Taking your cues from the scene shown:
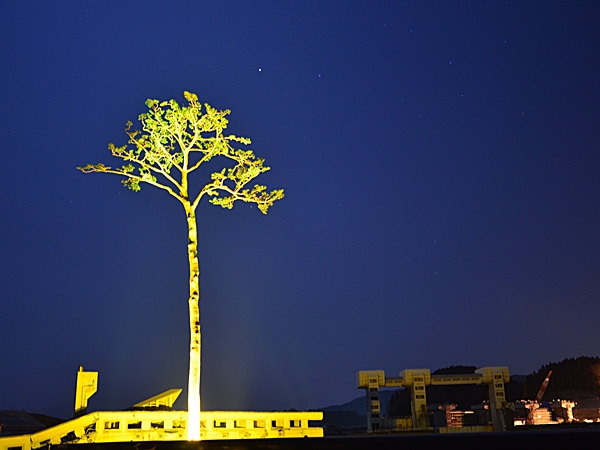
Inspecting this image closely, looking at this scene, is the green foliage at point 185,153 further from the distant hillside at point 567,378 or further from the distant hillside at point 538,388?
the distant hillside at point 567,378

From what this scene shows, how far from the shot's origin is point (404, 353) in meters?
Answer: 66.3

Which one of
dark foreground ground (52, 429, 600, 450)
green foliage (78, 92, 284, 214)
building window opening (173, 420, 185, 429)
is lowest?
building window opening (173, 420, 185, 429)

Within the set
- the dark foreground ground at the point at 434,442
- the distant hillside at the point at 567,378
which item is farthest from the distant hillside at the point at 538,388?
the dark foreground ground at the point at 434,442

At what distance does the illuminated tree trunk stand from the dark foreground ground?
25.7 feet

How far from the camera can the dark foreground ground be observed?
2.25 m

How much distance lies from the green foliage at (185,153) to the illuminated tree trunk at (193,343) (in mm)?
710

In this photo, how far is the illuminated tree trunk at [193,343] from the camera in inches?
396

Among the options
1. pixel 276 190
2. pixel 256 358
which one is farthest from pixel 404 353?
pixel 276 190

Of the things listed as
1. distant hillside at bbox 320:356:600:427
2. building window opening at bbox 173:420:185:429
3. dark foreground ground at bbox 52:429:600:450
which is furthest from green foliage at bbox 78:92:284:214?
distant hillside at bbox 320:356:600:427

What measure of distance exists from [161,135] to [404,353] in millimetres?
59434

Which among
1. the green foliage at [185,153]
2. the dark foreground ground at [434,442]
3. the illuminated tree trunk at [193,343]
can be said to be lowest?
the dark foreground ground at [434,442]

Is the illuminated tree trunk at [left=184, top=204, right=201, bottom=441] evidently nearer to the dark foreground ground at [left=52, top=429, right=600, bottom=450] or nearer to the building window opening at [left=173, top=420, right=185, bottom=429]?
the building window opening at [left=173, top=420, right=185, bottom=429]

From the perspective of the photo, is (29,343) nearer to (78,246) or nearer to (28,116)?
(78,246)

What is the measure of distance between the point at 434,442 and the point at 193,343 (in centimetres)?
893
